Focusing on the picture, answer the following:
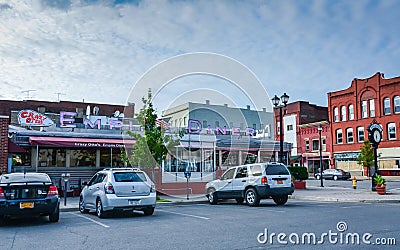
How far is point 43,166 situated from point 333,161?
42.1 meters

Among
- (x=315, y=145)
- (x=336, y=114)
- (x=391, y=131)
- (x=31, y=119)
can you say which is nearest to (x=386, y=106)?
(x=391, y=131)

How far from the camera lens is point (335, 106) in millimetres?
57500

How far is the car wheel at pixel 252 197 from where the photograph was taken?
16.7 metres

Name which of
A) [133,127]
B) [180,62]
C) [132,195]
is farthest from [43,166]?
[132,195]

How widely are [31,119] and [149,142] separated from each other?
8.63 metres

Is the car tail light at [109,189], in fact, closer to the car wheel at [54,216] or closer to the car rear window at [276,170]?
the car wheel at [54,216]

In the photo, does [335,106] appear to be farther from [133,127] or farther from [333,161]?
[133,127]

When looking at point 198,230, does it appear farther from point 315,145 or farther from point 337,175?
point 315,145

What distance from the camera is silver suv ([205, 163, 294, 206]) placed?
16.7 m

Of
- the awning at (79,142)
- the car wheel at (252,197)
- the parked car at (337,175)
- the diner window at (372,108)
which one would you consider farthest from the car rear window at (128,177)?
the diner window at (372,108)

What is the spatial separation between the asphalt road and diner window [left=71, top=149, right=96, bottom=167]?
457 inches

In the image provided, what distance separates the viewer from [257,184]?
661 inches


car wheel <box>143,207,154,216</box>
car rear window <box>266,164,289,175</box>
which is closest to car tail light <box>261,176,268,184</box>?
car rear window <box>266,164,289,175</box>

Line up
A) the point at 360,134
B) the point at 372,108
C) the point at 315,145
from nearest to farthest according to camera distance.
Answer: the point at 372,108 < the point at 360,134 < the point at 315,145
